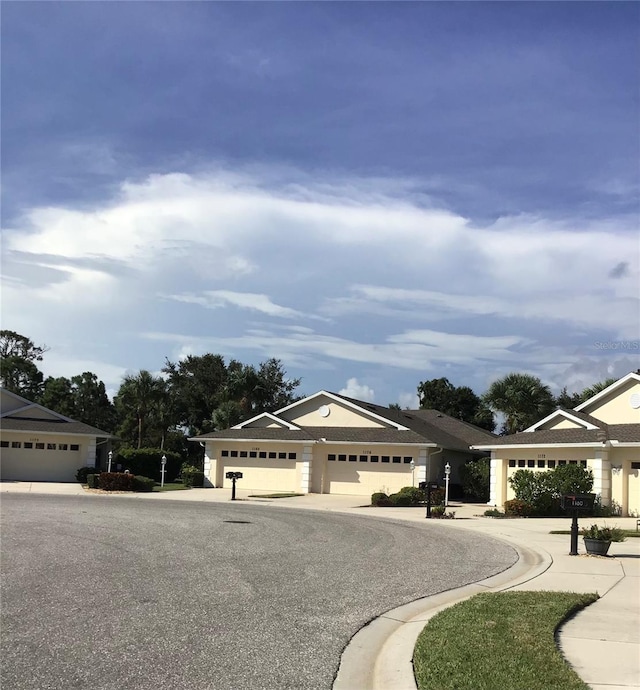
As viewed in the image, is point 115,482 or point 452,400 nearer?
point 115,482

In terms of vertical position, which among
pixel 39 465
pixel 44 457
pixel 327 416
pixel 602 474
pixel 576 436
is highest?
pixel 327 416

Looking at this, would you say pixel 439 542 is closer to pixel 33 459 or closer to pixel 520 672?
pixel 520 672

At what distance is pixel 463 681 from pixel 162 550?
9.44 meters

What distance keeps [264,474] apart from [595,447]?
17841mm

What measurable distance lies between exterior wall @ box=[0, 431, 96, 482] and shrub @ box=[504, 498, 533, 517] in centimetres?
2636

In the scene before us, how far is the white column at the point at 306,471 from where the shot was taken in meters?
36.7

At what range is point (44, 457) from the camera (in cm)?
4191

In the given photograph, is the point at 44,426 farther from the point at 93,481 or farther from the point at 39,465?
the point at 93,481

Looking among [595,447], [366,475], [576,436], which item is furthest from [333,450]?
[595,447]

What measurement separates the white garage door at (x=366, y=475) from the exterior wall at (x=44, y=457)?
15532mm

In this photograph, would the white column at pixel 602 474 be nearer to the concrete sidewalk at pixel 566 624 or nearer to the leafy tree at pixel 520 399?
the concrete sidewalk at pixel 566 624

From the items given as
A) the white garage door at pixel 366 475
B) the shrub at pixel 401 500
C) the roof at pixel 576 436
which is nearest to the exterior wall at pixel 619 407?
the roof at pixel 576 436

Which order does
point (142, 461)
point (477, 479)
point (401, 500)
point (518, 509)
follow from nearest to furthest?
point (518, 509) → point (401, 500) → point (477, 479) → point (142, 461)

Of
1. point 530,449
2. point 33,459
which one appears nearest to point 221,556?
point 530,449
